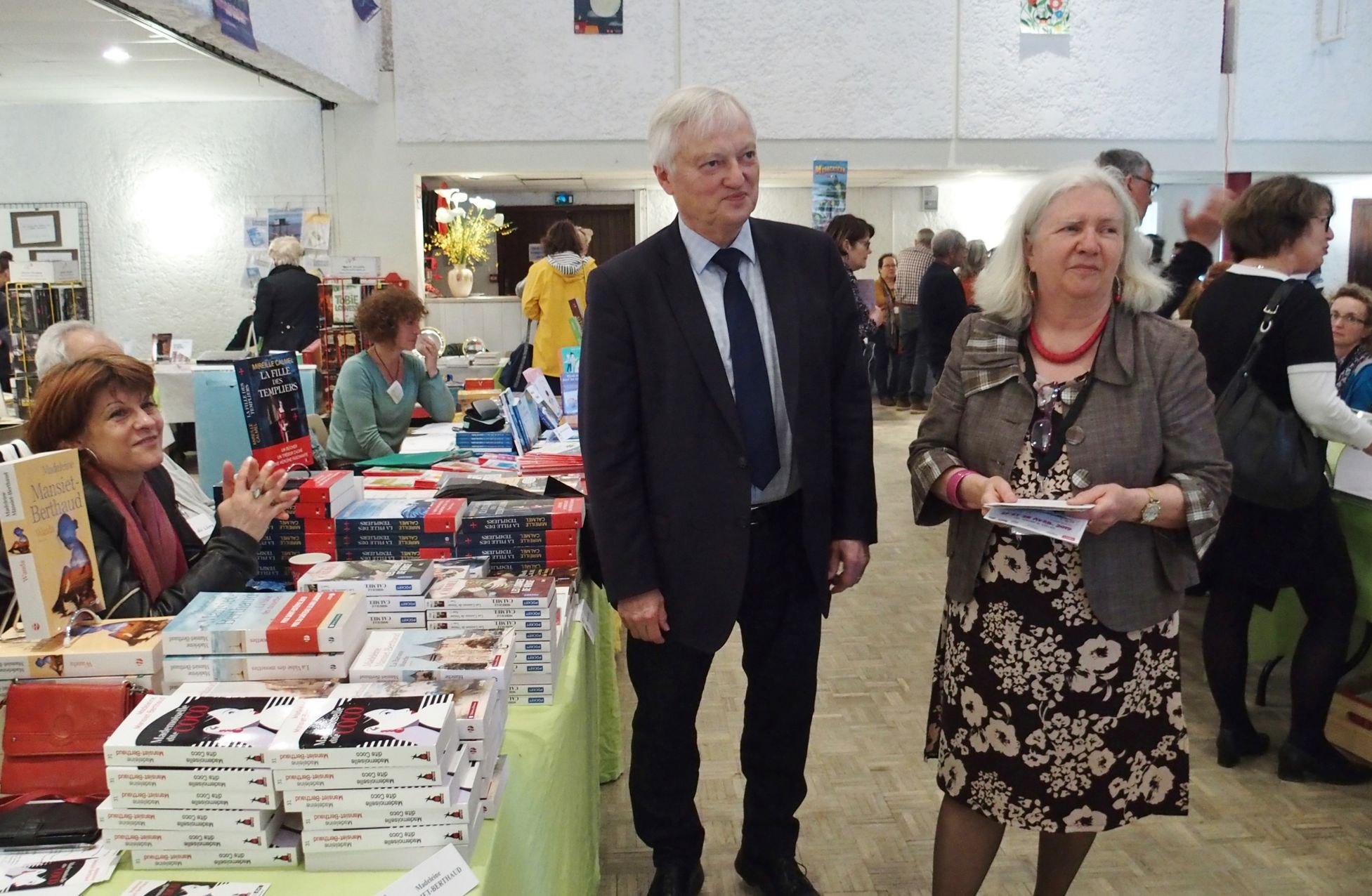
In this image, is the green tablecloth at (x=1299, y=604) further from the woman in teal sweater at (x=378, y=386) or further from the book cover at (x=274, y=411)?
the woman in teal sweater at (x=378, y=386)

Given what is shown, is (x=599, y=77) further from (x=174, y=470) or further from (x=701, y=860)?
(x=701, y=860)

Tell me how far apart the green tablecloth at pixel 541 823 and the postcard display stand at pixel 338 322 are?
13.5ft

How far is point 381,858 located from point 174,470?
2.72 meters

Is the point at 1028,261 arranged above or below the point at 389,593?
above

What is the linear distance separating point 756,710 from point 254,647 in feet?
3.70

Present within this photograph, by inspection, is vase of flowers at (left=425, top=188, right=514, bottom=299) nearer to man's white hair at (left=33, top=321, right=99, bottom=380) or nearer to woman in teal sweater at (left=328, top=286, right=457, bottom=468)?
woman in teal sweater at (left=328, top=286, right=457, bottom=468)

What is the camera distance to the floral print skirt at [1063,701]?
1.78 meters

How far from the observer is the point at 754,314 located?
1.95m

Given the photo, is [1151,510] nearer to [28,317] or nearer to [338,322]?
[338,322]

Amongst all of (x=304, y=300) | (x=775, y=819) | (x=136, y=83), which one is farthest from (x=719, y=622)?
(x=136, y=83)

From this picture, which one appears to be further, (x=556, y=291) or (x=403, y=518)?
(x=556, y=291)

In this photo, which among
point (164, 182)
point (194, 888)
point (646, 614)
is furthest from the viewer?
point (164, 182)

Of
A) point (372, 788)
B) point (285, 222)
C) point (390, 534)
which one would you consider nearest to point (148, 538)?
point (390, 534)

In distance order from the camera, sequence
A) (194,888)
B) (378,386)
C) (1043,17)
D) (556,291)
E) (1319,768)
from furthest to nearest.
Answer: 1. (1043,17)
2. (556,291)
3. (378,386)
4. (1319,768)
5. (194,888)
